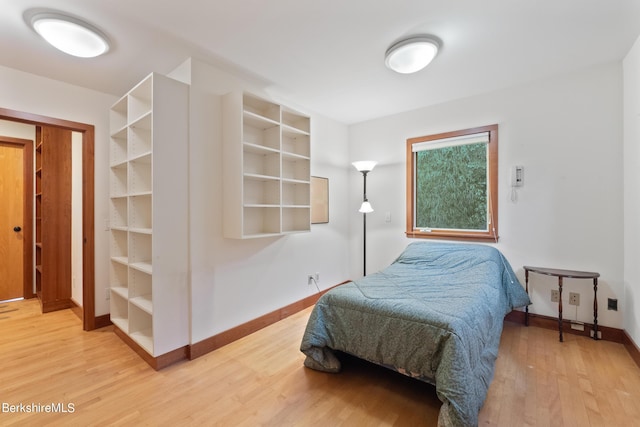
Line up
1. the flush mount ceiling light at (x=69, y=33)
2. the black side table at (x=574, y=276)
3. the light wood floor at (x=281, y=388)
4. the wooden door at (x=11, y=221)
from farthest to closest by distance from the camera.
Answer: the wooden door at (x=11, y=221)
the black side table at (x=574, y=276)
the flush mount ceiling light at (x=69, y=33)
the light wood floor at (x=281, y=388)

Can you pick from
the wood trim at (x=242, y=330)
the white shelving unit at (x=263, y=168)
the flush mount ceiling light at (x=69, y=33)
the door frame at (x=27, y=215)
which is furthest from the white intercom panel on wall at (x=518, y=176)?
the door frame at (x=27, y=215)

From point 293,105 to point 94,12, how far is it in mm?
1937

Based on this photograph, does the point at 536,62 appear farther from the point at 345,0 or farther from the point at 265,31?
the point at 265,31

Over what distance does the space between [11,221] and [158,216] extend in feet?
11.2

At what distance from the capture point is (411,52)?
2.07 meters

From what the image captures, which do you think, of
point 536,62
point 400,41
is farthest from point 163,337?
point 536,62

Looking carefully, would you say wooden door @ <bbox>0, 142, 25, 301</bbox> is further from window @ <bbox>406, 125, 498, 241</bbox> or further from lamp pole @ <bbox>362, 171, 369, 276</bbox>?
window @ <bbox>406, 125, 498, 241</bbox>

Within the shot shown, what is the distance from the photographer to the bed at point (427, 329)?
144 centimetres

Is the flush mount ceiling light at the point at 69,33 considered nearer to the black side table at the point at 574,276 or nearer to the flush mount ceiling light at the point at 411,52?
the flush mount ceiling light at the point at 411,52

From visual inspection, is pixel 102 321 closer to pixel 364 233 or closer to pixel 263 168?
pixel 263 168

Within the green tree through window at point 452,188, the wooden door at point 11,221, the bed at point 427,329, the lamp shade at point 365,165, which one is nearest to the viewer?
the bed at point 427,329

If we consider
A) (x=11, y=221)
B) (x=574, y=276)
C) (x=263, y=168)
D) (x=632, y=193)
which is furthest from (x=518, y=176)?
(x=11, y=221)

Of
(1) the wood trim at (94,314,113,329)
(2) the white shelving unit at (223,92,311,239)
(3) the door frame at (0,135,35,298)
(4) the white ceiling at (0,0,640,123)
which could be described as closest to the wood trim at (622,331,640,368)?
(4) the white ceiling at (0,0,640,123)
